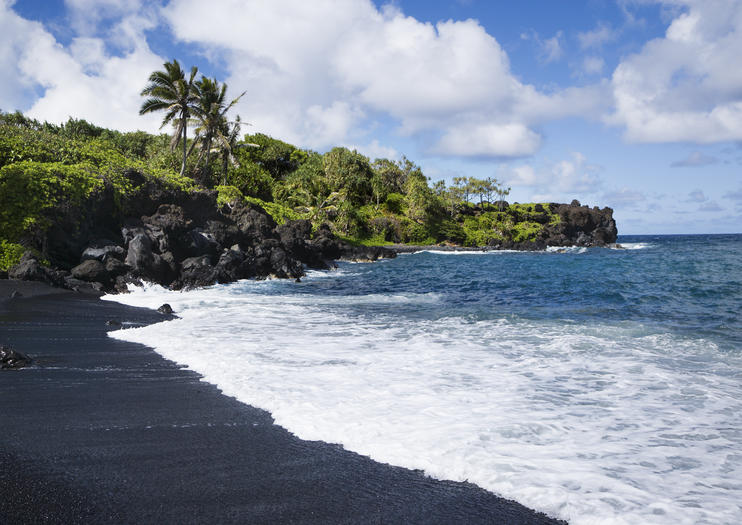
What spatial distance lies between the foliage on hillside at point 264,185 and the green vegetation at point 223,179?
0.08 m

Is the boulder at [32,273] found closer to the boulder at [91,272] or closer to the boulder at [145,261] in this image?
the boulder at [91,272]

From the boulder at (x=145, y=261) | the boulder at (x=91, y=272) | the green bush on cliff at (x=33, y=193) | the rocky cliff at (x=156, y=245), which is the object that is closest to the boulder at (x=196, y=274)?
the rocky cliff at (x=156, y=245)

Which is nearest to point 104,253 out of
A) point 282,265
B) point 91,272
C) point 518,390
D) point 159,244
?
point 91,272

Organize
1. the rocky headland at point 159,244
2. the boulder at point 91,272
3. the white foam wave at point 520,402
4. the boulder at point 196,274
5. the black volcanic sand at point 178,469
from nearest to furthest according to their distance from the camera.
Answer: the black volcanic sand at point 178,469 < the white foam wave at point 520,402 < the boulder at point 91,272 < the rocky headland at point 159,244 < the boulder at point 196,274

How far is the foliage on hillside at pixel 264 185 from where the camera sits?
765 inches

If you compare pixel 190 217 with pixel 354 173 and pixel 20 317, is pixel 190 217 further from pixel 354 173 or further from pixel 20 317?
pixel 354 173

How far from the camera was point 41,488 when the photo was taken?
3.65 m

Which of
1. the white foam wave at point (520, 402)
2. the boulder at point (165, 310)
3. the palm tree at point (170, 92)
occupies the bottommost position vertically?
the white foam wave at point (520, 402)

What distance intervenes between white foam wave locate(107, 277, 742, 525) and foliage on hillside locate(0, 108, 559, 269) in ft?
40.6

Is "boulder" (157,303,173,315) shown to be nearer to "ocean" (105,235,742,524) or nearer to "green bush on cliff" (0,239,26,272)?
"ocean" (105,235,742,524)

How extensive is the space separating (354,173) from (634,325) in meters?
66.2

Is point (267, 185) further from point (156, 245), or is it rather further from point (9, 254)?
point (9, 254)

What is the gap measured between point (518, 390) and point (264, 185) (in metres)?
60.0

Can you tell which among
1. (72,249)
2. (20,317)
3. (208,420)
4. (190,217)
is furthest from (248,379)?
(190,217)
